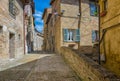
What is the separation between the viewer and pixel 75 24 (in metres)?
12.9

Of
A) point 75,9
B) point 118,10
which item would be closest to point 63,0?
point 75,9

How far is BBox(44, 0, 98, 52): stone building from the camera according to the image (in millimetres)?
12414

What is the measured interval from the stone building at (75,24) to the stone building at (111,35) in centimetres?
538

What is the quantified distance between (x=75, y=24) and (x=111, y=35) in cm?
680

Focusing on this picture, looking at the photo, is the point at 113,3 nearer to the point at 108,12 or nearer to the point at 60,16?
the point at 108,12

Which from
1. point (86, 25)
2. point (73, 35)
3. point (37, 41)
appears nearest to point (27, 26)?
point (73, 35)

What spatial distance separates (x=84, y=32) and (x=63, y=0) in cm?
369

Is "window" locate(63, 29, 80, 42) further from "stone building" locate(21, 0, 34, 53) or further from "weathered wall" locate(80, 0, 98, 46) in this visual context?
"stone building" locate(21, 0, 34, 53)

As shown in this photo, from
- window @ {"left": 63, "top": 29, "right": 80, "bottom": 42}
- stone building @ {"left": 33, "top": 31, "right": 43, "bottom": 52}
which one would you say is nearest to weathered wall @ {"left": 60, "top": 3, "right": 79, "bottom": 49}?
window @ {"left": 63, "top": 29, "right": 80, "bottom": 42}

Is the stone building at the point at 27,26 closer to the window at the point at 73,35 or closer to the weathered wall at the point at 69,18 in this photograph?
the weathered wall at the point at 69,18

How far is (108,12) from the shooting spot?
6570 mm

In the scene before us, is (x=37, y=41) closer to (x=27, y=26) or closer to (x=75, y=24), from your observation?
(x=27, y=26)

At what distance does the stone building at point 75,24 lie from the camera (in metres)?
12.4

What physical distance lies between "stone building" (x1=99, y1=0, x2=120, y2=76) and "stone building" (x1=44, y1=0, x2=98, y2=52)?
5.38 metres
